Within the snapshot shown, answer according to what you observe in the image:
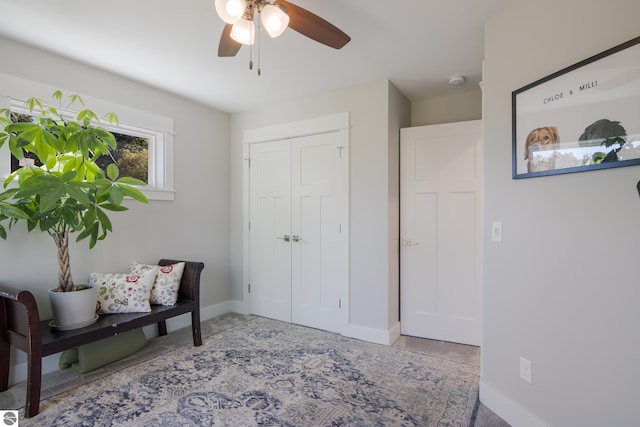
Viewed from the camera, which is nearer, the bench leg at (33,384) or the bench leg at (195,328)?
the bench leg at (33,384)

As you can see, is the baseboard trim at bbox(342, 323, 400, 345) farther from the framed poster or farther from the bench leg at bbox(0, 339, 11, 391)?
the bench leg at bbox(0, 339, 11, 391)

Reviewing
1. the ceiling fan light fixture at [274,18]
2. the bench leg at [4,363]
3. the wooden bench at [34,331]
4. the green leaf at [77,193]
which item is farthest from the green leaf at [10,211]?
the ceiling fan light fixture at [274,18]

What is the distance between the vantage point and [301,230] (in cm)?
344

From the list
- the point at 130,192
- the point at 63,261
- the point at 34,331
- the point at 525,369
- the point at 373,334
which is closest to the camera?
the point at 525,369

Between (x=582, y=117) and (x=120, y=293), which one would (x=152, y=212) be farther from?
(x=582, y=117)

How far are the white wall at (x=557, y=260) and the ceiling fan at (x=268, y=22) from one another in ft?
3.30

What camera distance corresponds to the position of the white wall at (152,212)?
2332 mm

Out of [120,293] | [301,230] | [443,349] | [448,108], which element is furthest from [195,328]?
[448,108]

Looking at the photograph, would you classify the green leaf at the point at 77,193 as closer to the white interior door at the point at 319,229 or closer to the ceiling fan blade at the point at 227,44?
the ceiling fan blade at the point at 227,44

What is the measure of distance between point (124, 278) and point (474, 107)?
3486mm

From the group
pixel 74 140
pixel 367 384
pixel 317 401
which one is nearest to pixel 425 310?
pixel 367 384

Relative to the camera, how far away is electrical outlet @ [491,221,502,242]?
192cm

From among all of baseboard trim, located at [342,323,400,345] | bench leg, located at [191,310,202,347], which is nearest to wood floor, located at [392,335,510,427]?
baseboard trim, located at [342,323,400,345]

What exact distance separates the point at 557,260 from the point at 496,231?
1.27 ft
